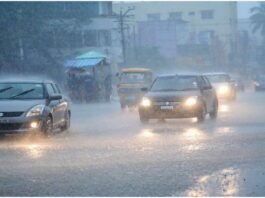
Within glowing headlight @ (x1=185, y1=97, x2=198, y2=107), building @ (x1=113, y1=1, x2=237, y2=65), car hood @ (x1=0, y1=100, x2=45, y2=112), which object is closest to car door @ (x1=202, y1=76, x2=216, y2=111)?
glowing headlight @ (x1=185, y1=97, x2=198, y2=107)

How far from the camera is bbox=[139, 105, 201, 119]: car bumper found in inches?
719

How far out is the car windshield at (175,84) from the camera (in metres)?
19.3

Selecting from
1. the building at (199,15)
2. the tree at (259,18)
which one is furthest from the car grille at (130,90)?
the tree at (259,18)

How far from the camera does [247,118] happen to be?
66.0 ft

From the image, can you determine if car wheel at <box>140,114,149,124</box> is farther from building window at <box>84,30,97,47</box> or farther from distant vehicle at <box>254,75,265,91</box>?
building window at <box>84,30,97,47</box>

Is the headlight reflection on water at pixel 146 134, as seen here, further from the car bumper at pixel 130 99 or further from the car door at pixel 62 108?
the car bumper at pixel 130 99

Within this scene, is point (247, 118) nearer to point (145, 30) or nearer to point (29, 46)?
point (29, 46)

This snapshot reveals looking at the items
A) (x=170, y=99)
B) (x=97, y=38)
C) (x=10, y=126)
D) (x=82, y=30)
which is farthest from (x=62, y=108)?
(x=97, y=38)

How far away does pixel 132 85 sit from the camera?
28234 mm

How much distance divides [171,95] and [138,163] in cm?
820

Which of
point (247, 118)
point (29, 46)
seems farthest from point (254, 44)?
point (247, 118)

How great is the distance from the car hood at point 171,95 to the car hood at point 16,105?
469 cm

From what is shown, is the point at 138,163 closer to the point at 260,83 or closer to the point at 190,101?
the point at 190,101

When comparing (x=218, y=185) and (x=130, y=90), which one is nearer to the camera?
(x=218, y=185)
